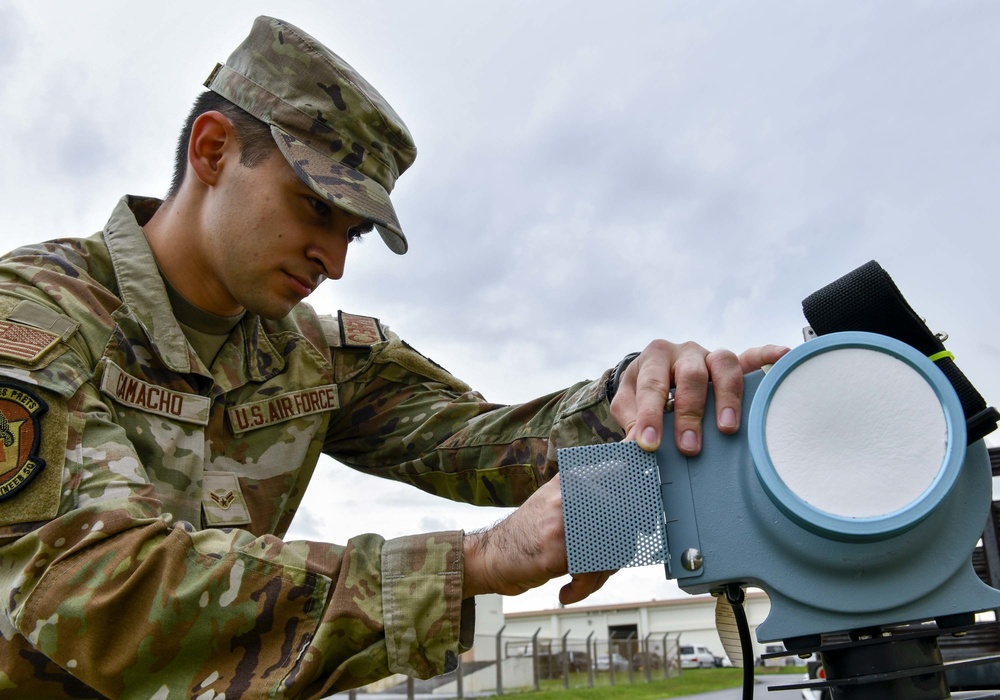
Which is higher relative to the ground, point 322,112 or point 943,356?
point 322,112

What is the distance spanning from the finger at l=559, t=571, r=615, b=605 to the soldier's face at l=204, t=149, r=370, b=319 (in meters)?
1.22

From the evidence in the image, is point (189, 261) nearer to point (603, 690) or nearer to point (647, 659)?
point (603, 690)

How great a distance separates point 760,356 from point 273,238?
4.22 ft

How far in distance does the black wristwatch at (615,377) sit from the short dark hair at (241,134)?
3.54ft

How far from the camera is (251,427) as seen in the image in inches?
87.8

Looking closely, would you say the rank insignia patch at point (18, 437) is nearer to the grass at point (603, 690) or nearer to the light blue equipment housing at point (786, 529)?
the light blue equipment housing at point (786, 529)

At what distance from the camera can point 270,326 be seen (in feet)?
8.07

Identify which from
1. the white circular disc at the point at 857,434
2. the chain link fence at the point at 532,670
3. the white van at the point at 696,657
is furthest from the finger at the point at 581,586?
the white van at the point at 696,657

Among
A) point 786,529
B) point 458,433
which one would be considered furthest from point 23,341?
point 786,529

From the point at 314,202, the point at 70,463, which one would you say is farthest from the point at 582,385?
the point at 70,463

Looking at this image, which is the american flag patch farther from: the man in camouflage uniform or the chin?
the chin

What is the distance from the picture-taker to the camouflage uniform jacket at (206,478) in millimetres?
1234

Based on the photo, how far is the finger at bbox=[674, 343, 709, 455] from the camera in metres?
1.14

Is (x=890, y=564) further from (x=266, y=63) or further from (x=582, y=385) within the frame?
(x=266, y=63)
